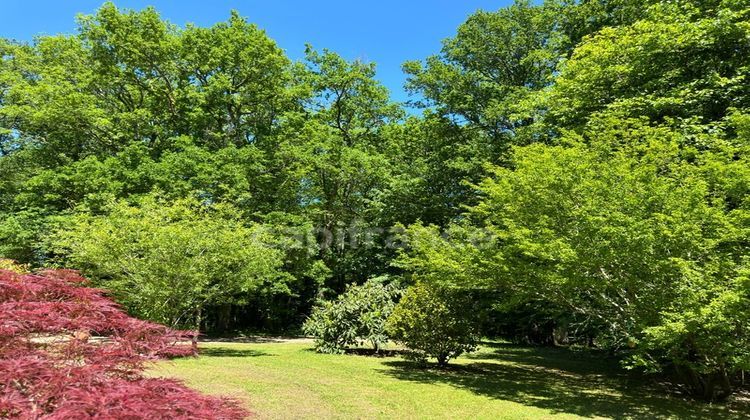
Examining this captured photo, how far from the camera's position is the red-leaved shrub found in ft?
8.79

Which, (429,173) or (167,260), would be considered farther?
(429,173)

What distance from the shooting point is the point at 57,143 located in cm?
2183

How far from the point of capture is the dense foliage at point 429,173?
7.91 meters

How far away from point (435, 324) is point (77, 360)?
9.09 meters

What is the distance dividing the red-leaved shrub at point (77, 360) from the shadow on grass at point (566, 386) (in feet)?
21.4

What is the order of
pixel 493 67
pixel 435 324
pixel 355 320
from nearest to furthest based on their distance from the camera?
pixel 435 324
pixel 355 320
pixel 493 67

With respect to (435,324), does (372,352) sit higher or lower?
lower

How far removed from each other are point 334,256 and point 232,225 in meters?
12.6

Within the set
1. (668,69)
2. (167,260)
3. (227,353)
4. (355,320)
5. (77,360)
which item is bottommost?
(227,353)

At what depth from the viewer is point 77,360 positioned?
3.19 m

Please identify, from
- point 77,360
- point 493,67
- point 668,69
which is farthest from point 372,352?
point 493,67

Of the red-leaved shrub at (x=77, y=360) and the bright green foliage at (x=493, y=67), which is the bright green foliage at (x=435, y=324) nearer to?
the red-leaved shrub at (x=77, y=360)

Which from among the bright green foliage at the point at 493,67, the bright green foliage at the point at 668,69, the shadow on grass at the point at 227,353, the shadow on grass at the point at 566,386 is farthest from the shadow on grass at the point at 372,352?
the bright green foliage at the point at 493,67

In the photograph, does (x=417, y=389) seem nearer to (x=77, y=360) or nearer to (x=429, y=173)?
(x=77, y=360)
